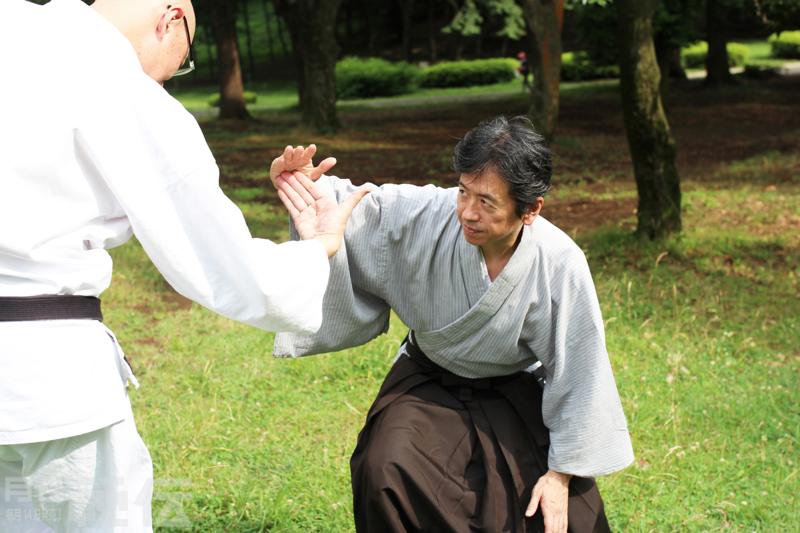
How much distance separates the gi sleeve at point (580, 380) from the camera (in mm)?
3301

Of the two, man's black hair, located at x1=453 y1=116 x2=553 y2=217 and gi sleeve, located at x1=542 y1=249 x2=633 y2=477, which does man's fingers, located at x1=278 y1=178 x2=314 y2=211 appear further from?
gi sleeve, located at x1=542 y1=249 x2=633 y2=477

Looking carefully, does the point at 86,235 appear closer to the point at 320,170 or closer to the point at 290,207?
the point at 290,207

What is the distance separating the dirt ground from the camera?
38.2 feet

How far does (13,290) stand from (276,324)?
65 cm

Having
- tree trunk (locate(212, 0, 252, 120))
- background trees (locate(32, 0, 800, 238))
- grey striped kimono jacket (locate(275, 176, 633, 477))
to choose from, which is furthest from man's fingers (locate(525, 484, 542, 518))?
tree trunk (locate(212, 0, 252, 120))

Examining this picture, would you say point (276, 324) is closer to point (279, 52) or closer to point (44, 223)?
point (44, 223)

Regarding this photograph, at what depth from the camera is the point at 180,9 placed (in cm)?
246

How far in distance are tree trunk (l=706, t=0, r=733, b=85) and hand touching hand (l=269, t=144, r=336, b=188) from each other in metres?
21.6

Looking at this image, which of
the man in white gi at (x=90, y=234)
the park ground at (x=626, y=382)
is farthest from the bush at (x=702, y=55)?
the man in white gi at (x=90, y=234)

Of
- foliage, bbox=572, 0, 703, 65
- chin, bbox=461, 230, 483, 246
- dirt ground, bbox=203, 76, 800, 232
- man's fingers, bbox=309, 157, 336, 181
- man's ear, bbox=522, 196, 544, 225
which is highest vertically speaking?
foliage, bbox=572, 0, 703, 65

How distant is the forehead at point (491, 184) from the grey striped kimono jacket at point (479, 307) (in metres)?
0.24

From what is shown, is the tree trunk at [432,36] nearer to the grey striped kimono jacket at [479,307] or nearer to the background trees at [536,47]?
the background trees at [536,47]

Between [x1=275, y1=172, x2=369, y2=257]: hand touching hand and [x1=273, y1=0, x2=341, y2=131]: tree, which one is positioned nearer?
[x1=275, y1=172, x2=369, y2=257]: hand touching hand

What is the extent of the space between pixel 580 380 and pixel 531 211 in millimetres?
617
